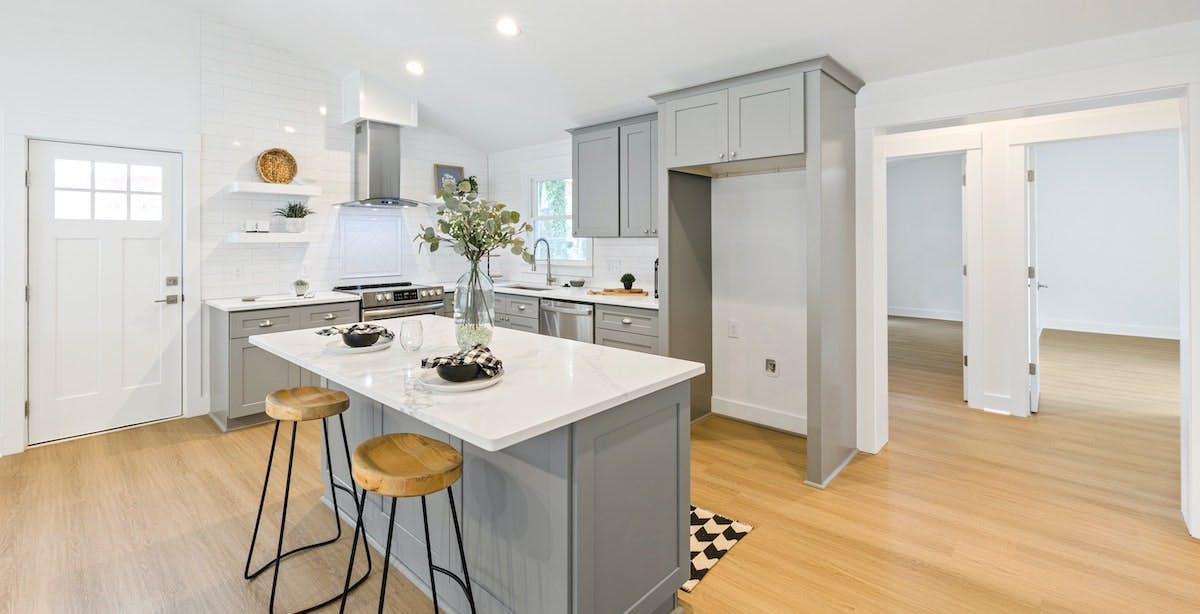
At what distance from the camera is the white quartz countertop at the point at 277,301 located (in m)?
4.25

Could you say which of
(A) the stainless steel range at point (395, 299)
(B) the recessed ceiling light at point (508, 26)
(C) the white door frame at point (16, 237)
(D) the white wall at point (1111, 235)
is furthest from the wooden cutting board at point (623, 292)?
(D) the white wall at point (1111, 235)

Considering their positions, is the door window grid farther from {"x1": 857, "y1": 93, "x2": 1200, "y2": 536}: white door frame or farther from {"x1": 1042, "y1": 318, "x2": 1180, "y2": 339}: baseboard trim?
{"x1": 1042, "y1": 318, "x2": 1180, "y2": 339}: baseboard trim

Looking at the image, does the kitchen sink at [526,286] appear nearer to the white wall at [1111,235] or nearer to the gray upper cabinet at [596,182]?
the gray upper cabinet at [596,182]

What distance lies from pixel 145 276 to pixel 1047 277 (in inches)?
439

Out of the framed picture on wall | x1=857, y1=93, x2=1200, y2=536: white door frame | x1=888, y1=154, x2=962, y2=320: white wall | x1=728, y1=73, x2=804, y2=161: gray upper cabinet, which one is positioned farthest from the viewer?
x1=888, y1=154, x2=962, y2=320: white wall

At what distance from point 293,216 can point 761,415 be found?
13.9 feet

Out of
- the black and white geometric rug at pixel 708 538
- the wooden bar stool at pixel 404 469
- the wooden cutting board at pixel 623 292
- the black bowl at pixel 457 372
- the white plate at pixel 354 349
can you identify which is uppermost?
the wooden cutting board at pixel 623 292

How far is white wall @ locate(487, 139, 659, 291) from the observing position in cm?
500

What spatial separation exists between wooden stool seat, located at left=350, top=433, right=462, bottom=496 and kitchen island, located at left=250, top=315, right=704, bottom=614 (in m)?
0.12

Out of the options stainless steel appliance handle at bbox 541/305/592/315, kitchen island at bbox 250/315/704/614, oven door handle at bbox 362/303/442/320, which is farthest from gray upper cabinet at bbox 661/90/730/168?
oven door handle at bbox 362/303/442/320

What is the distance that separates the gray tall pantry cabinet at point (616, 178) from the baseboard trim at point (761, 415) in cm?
149

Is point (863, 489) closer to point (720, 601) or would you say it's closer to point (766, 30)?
point (720, 601)

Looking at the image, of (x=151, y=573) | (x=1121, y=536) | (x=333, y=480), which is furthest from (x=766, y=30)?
(x=151, y=573)

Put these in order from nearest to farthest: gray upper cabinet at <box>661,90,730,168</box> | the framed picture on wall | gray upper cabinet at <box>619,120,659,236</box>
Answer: gray upper cabinet at <box>661,90,730,168</box> < gray upper cabinet at <box>619,120,659,236</box> < the framed picture on wall
